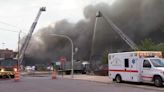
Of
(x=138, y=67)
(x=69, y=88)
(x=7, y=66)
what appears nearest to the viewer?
(x=69, y=88)

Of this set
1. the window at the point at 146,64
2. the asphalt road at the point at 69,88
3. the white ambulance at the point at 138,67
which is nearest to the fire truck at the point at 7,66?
the asphalt road at the point at 69,88

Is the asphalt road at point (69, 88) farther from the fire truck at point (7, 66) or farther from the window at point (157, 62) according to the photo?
the fire truck at point (7, 66)

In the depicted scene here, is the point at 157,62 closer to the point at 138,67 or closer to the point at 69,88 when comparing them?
the point at 138,67

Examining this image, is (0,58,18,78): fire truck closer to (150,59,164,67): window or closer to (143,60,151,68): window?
(143,60,151,68): window

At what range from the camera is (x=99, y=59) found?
8581 centimetres

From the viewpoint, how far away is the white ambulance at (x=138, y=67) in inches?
1059

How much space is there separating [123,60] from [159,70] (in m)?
4.92

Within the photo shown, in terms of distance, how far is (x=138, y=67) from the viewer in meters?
28.9

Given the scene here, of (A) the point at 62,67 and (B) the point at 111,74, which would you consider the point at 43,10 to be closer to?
(A) the point at 62,67

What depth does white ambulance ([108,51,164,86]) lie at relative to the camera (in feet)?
88.3

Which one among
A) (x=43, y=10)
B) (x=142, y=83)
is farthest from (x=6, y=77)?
(x=43, y=10)

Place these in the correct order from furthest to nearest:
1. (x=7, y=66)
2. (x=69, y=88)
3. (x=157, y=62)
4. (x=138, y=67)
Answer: (x=7, y=66) → (x=138, y=67) → (x=157, y=62) → (x=69, y=88)

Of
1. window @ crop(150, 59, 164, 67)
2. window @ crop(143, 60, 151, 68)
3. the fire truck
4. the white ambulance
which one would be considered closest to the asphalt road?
the white ambulance

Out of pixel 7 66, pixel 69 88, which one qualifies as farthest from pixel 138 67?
pixel 7 66
